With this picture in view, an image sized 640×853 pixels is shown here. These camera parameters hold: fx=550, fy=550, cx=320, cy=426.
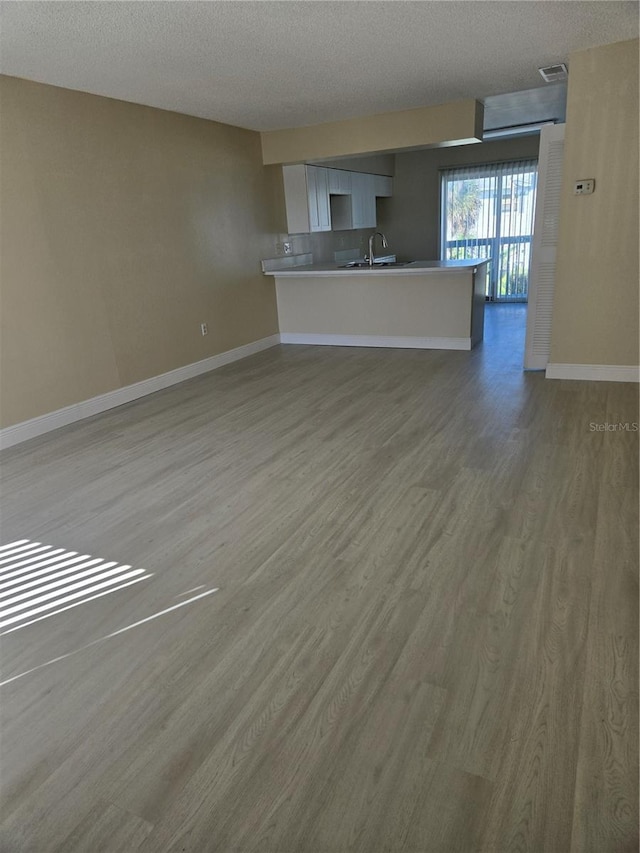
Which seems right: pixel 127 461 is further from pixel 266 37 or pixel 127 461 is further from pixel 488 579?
pixel 266 37

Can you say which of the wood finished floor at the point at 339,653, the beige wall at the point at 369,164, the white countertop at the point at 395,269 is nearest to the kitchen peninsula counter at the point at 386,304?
the white countertop at the point at 395,269

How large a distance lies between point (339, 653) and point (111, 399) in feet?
12.0

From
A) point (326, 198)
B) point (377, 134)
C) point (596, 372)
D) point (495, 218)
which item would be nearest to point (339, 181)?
point (326, 198)

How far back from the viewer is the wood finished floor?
133 cm

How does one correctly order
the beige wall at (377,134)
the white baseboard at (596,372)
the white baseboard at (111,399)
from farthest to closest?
the beige wall at (377,134), the white baseboard at (596,372), the white baseboard at (111,399)

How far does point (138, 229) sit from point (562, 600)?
4518 millimetres

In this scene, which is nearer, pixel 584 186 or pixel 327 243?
pixel 584 186

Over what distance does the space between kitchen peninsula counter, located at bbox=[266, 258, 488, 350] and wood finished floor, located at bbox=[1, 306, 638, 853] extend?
8.57ft

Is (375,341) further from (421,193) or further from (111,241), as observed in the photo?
(421,193)

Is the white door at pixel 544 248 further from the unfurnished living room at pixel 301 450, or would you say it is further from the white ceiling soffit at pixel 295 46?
the white ceiling soffit at pixel 295 46

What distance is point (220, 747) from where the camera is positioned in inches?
59.8

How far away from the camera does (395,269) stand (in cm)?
595

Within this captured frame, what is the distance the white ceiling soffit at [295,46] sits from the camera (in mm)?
2949

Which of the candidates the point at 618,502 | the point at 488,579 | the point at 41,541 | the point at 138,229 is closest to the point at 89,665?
the point at 41,541
